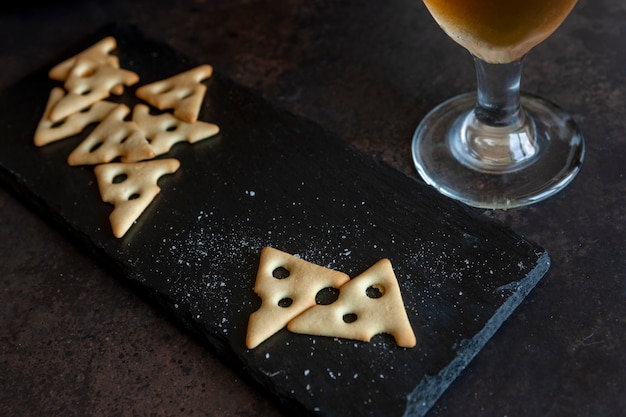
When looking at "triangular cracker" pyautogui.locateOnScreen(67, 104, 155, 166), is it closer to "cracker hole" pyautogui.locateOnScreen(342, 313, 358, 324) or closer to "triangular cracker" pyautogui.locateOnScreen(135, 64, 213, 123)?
"triangular cracker" pyautogui.locateOnScreen(135, 64, 213, 123)

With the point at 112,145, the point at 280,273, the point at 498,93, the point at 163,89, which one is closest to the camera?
the point at 280,273

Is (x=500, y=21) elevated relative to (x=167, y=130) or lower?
elevated

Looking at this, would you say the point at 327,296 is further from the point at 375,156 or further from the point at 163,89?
the point at 163,89

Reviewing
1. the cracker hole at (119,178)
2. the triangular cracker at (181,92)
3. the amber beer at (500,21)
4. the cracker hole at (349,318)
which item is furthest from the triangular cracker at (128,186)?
the amber beer at (500,21)

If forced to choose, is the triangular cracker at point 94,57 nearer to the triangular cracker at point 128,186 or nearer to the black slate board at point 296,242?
the black slate board at point 296,242

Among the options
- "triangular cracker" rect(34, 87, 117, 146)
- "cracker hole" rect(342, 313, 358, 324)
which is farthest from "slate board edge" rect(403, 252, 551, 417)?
"triangular cracker" rect(34, 87, 117, 146)

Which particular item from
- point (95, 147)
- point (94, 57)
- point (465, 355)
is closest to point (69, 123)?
point (95, 147)

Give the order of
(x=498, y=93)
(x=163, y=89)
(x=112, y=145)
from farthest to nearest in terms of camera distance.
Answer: (x=163, y=89) < (x=112, y=145) < (x=498, y=93)
